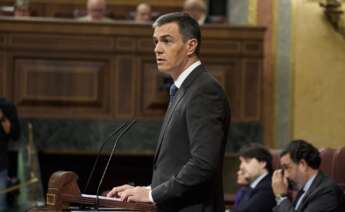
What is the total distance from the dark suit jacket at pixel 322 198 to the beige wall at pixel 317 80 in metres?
4.59

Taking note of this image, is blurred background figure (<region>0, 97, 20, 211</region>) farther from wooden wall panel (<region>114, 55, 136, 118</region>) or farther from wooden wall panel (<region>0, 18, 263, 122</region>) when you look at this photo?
wooden wall panel (<region>114, 55, 136, 118</region>)

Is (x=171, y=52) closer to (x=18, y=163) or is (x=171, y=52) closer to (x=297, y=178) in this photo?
(x=297, y=178)

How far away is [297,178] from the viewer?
5.25 meters

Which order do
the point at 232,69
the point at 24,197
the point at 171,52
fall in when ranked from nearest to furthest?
the point at 171,52
the point at 24,197
the point at 232,69

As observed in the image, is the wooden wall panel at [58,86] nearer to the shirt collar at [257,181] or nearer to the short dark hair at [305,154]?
the shirt collar at [257,181]

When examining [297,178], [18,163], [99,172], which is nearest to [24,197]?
[18,163]

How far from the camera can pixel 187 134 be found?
2879mm

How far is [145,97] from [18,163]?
1.49m

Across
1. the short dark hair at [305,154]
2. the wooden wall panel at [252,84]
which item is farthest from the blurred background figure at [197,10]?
the short dark hair at [305,154]

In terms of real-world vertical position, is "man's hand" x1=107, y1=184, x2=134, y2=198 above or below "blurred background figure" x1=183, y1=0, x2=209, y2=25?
below

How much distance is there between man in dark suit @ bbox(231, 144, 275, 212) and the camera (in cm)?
597

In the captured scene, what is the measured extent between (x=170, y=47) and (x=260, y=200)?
322 centimetres

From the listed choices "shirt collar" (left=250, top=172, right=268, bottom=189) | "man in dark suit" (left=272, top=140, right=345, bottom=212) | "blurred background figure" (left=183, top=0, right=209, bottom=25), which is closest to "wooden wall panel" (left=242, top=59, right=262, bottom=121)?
"blurred background figure" (left=183, top=0, right=209, bottom=25)

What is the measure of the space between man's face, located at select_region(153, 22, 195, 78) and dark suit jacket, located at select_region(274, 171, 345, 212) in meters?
2.25
